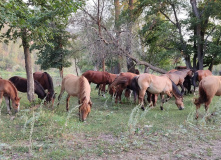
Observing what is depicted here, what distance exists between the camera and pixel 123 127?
18.8 feet

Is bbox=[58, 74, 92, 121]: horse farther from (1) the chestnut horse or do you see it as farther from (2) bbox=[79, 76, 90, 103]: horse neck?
(1) the chestnut horse

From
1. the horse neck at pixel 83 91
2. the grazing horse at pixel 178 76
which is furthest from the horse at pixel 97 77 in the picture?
the horse neck at pixel 83 91

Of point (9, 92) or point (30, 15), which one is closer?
point (30, 15)

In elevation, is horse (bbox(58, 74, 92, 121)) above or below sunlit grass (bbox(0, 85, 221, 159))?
above

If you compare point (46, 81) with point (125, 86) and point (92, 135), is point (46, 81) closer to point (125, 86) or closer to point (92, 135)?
point (125, 86)

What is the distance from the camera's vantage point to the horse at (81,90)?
643 centimetres

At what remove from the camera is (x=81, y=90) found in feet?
23.0

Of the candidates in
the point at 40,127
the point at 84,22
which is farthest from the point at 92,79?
the point at 40,127

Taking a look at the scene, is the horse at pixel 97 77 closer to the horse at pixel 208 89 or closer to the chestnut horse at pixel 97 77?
the chestnut horse at pixel 97 77

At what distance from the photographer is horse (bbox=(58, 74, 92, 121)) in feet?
21.1

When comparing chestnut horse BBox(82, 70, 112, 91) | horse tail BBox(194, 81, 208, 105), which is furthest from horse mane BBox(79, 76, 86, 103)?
chestnut horse BBox(82, 70, 112, 91)

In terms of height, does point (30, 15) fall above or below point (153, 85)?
above

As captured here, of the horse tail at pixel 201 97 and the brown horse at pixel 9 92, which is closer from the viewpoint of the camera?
the horse tail at pixel 201 97

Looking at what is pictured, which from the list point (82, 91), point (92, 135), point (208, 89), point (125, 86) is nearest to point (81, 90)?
point (82, 91)
